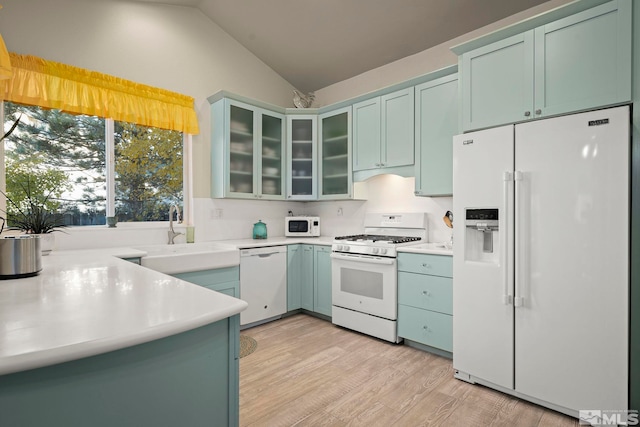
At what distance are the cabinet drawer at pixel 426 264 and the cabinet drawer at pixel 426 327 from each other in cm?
33

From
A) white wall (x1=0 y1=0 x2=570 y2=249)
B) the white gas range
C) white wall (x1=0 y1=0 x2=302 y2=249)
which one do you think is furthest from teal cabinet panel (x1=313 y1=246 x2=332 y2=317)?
A: white wall (x1=0 y1=0 x2=302 y2=249)

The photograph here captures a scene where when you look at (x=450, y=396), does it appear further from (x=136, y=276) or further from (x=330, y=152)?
(x=330, y=152)

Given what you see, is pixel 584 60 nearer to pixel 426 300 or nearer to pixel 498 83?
pixel 498 83

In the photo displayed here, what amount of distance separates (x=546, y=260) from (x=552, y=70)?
1155 mm

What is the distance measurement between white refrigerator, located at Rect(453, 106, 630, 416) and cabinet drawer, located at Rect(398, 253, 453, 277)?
0.26 meters

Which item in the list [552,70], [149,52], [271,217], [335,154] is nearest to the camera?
[552,70]

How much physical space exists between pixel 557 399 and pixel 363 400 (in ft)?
3.70

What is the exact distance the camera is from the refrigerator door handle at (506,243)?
2.11 meters

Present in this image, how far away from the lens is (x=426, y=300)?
2.77 metres

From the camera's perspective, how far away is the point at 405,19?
3.12m

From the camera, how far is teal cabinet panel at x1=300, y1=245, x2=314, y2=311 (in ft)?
12.2

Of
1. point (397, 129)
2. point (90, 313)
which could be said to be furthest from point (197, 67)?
point (90, 313)

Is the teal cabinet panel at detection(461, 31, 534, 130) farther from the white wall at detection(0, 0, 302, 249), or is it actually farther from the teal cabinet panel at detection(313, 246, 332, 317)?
the white wall at detection(0, 0, 302, 249)

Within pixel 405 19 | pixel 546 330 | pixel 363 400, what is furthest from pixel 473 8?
pixel 363 400
